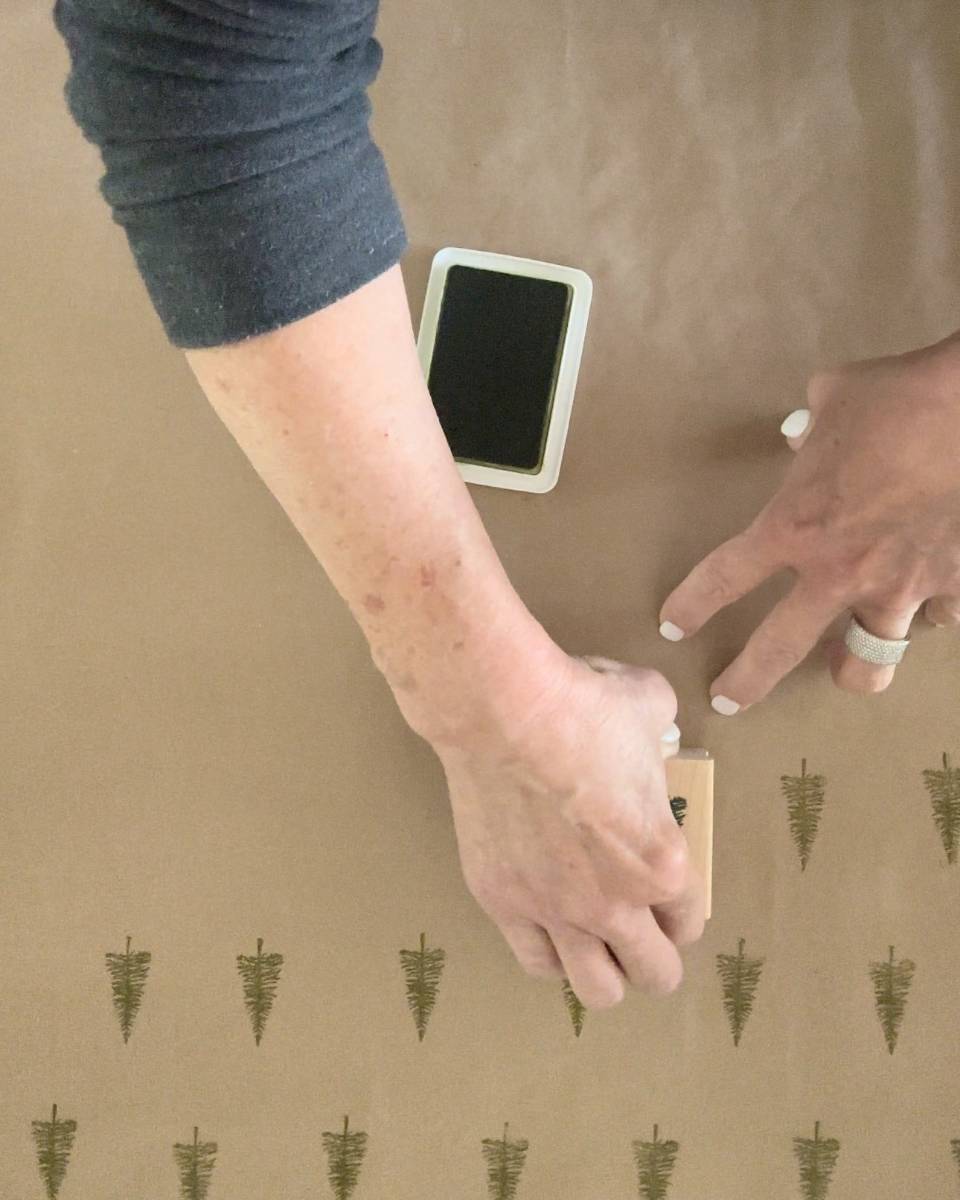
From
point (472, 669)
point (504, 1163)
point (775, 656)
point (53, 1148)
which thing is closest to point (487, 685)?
point (472, 669)

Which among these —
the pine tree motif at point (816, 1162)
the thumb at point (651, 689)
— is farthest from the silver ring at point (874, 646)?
the pine tree motif at point (816, 1162)

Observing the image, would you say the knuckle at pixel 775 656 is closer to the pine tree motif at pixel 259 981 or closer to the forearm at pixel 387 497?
the forearm at pixel 387 497

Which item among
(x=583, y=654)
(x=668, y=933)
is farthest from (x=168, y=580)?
(x=668, y=933)

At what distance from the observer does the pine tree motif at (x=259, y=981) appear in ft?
2.18

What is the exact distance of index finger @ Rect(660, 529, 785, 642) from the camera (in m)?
0.62

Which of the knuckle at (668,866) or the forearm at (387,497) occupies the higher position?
the forearm at (387,497)

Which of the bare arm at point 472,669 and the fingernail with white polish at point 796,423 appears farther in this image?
the fingernail with white polish at point 796,423

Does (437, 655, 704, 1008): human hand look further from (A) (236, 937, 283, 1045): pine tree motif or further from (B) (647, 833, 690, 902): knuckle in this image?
(A) (236, 937, 283, 1045): pine tree motif

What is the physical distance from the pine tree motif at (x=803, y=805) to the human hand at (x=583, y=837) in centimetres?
11

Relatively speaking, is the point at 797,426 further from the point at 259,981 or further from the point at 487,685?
the point at 259,981

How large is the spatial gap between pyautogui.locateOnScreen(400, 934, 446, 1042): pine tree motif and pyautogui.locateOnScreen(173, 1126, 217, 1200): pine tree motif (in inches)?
6.9

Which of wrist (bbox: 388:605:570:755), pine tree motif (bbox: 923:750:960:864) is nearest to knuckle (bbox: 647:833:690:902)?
wrist (bbox: 388:605:570:755)

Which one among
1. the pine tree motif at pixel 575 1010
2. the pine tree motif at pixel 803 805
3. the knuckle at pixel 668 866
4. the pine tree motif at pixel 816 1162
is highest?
the pine tree motif at pixel 803 805

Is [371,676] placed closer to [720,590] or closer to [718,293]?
[720,590]
